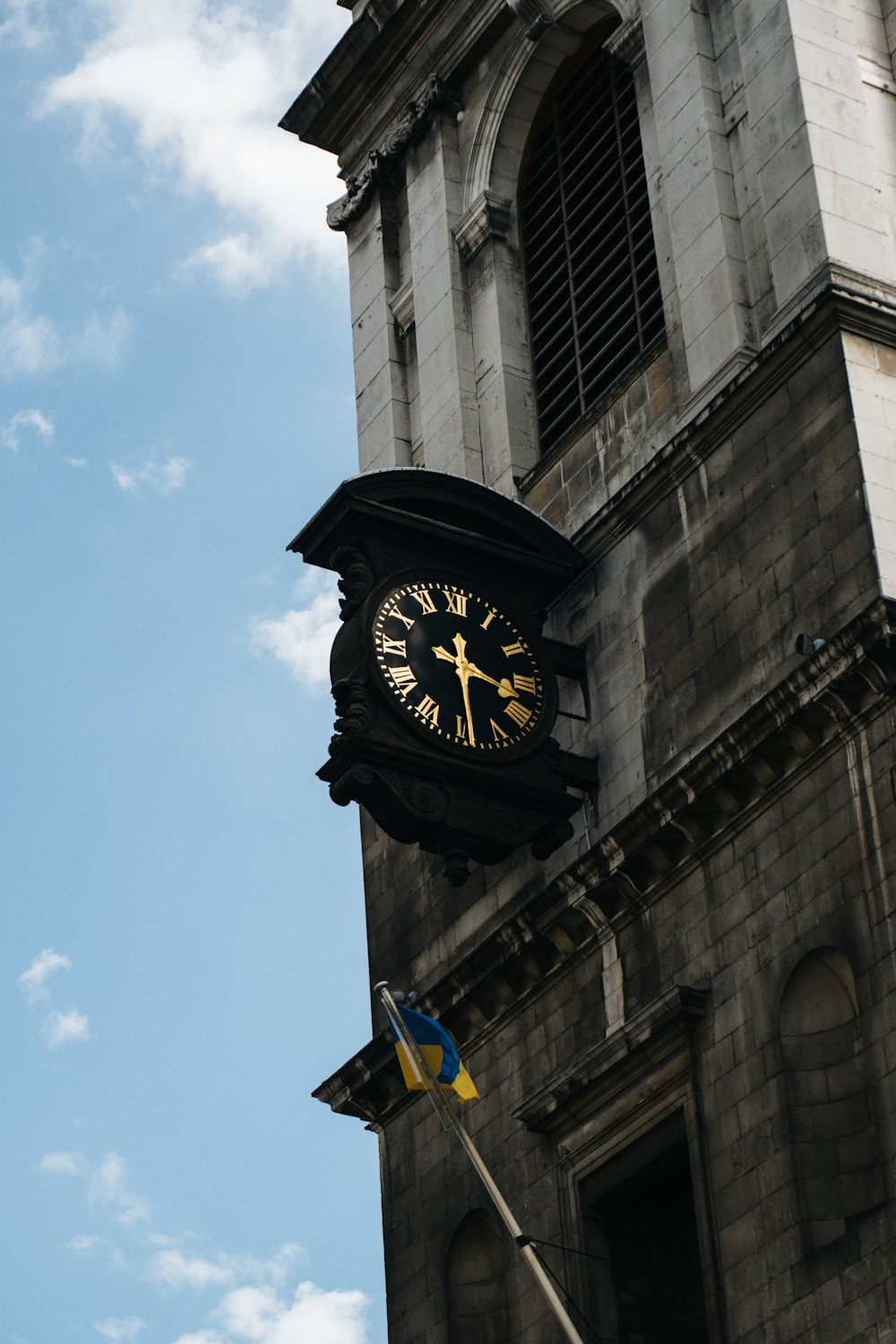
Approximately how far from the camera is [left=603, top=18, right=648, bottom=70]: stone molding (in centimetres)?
3669

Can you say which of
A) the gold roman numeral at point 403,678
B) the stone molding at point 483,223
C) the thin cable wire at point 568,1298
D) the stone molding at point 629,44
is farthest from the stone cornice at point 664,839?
the stone molding at point 629,44

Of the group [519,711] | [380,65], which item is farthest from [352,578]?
[380,65]

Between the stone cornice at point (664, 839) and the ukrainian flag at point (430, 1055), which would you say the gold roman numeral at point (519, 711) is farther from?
the ukrainian flag at point (430, 1055)

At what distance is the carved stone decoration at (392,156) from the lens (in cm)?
4062

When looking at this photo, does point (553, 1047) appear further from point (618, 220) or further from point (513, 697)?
point (618, 220)

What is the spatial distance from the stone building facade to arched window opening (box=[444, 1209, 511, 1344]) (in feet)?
0.11

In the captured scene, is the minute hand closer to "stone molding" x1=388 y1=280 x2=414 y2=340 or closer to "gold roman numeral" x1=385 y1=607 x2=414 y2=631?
"gold roman numeral" x1=385 y1=607 x2=414 y2=631

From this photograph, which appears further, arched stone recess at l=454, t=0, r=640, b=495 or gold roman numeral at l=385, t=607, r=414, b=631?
arched stone recess at l=454, t=0, r=640, b=495

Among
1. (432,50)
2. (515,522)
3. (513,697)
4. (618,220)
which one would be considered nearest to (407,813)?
(513,697)

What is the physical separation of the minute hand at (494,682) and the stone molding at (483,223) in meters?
8.55

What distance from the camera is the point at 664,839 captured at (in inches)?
1179

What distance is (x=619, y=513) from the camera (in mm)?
33156

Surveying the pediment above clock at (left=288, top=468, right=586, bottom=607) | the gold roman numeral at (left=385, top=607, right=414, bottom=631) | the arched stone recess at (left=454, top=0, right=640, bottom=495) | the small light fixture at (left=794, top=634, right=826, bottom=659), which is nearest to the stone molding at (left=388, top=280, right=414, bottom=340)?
the arched stone recess at (left=454, top=0, right=640, bottom=495)

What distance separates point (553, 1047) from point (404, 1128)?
3.14 meters
